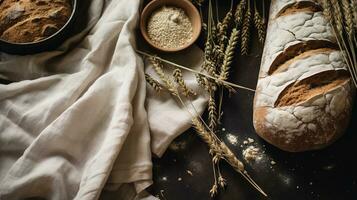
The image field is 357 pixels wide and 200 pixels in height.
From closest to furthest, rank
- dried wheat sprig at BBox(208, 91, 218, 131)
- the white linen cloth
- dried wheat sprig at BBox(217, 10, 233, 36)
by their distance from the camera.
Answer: the white linen cloth, dried wheat sprig at BBox(208, 91, 218, 131), dried wheat sprig at BBox(217, 10, 233, 36)

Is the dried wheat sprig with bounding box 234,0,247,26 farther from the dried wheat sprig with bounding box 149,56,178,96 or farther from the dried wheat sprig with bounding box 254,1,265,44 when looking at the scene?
the dried wheat sprig with bounding box 149,56,178,96

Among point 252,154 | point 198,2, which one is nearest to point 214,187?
point 252,154

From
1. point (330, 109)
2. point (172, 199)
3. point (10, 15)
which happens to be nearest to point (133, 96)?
point (172, 199)

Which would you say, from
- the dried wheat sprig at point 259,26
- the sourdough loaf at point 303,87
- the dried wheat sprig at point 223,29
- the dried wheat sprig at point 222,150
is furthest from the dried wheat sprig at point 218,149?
→ the dried wheat sprig at point 259,26

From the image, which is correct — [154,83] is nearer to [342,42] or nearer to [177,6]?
[177,6]

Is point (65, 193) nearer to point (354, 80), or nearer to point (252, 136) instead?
point (252, 136)

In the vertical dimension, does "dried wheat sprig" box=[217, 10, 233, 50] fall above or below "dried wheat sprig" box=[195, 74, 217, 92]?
above

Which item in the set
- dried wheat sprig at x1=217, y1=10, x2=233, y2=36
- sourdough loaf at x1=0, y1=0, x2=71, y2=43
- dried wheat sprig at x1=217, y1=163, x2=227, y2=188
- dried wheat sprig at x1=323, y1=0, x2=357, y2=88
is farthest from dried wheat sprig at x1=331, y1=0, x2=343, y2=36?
sourdough loaf at x1=0, y1=0, x2=71, y2=43
